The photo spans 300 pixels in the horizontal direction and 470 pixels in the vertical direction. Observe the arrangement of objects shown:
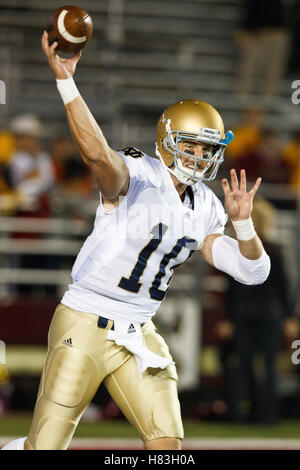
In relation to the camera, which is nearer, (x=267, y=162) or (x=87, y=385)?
(x=87, y=385)

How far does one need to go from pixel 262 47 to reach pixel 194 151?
592 centimetres

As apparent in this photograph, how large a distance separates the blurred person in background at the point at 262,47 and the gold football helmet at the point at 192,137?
18.3ft

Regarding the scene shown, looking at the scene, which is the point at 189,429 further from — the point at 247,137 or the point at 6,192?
the point at 247,137

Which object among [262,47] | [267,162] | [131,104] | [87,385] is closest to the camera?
[87,385]

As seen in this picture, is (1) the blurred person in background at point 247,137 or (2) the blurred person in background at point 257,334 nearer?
(2) the blurred person in background at point 257,334

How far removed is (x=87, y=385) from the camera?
11.1 ft

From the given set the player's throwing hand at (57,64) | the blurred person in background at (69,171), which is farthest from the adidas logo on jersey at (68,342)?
the blurred person in background at (69,171)

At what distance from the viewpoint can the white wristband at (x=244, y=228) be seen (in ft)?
11.6

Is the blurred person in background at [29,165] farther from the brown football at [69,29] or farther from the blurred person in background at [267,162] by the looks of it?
the brown football at [69,29]

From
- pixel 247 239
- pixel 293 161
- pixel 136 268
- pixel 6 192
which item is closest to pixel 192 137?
pixel 247 239

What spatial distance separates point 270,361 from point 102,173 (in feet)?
12.4

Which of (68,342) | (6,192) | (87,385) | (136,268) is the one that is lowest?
(87,385)

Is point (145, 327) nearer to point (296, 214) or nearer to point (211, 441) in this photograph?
point (211, 441)

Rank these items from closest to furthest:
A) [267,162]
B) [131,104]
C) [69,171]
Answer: [69,171] → [267,162] → [131,104]
